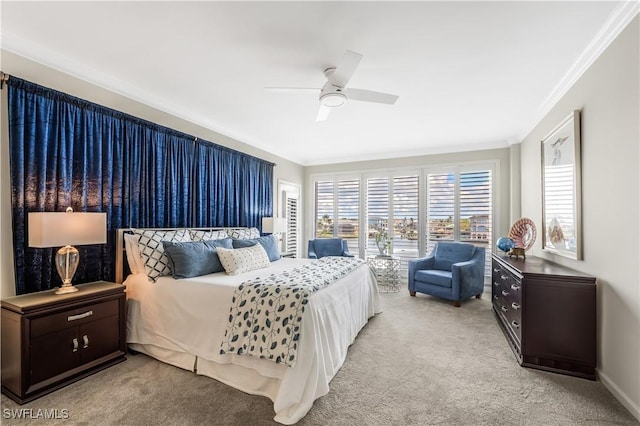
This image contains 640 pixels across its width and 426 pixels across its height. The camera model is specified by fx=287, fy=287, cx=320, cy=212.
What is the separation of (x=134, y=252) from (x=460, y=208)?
5269 millimetres

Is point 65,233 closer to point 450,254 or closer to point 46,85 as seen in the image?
point 46,85

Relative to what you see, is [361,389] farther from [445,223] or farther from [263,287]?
[445,223]

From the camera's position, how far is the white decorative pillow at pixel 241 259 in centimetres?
302

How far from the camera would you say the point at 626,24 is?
2006 millimetres

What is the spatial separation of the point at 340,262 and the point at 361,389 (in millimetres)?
1539

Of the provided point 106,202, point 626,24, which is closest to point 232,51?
point 106,202

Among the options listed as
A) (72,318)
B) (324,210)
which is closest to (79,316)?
(72,318)

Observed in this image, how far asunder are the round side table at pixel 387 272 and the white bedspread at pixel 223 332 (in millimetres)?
2269

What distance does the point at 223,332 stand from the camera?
92.1 inches

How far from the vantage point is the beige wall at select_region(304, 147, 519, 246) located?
16.9 feet

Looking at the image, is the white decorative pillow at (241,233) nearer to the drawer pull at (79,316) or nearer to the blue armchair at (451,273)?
the drawer pull at (79,316)

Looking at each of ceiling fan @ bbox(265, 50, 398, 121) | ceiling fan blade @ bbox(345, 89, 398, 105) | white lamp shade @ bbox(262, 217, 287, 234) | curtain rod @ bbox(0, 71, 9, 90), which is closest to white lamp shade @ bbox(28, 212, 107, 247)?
→ curtain rod @ bbox(0, 71, 9, 90)

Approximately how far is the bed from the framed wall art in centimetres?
216

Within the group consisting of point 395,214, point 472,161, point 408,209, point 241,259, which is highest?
point 472,161
